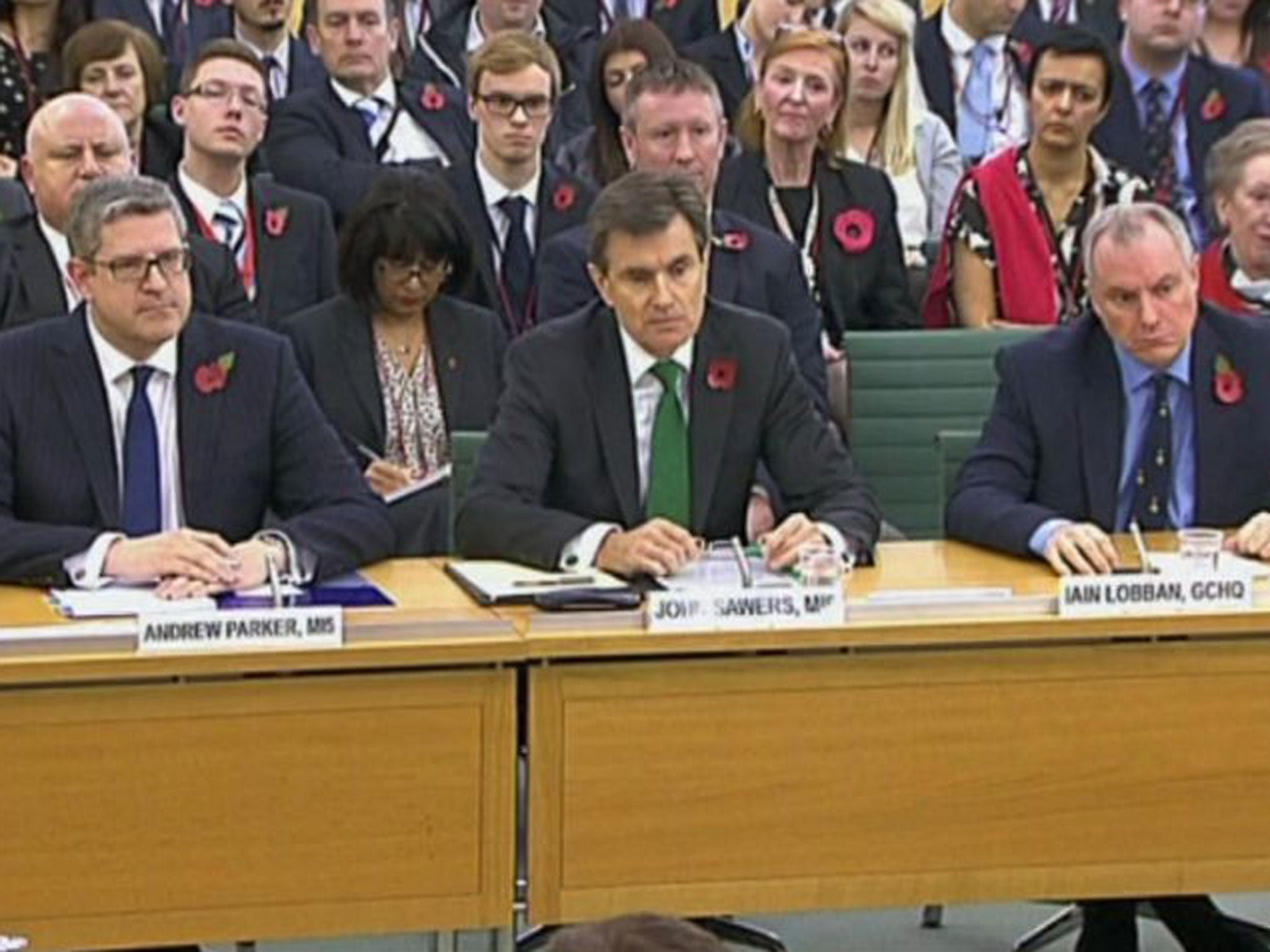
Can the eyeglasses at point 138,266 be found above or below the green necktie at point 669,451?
above

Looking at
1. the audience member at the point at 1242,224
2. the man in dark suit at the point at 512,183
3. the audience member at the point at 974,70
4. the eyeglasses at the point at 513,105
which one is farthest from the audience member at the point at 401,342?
the audience member at the point at 974,70

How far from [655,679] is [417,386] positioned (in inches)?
80.6

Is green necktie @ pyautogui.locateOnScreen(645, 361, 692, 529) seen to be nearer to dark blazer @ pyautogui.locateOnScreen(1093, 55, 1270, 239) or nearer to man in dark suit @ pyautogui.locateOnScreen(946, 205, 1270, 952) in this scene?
man in dark suit @ pyautogui.locateOnScreen(946, 205, 1270, 952)

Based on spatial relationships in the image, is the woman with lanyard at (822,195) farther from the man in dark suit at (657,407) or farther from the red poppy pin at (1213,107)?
the man in dark suit at (657,407)

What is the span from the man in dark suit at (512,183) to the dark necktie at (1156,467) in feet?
6.30

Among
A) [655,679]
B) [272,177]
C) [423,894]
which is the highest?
[272,177]

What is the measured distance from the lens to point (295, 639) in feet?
12.5

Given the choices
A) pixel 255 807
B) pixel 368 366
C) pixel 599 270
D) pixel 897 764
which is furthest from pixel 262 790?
pixel 368 366

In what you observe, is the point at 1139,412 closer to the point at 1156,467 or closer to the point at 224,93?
the point at 1156,467

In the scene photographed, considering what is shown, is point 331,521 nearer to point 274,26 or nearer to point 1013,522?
point 1013,522

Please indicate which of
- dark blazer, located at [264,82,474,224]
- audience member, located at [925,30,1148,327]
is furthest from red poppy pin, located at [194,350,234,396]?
audience member, located at [925,30,1148,327]

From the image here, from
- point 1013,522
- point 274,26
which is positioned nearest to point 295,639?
point 1013,522

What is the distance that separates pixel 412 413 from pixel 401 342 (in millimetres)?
160

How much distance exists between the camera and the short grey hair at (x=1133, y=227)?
4.65 m
